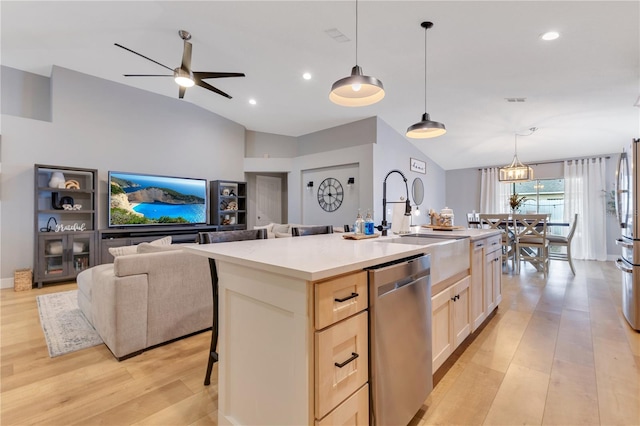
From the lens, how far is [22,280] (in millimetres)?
4012

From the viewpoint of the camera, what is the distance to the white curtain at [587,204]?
243 inches

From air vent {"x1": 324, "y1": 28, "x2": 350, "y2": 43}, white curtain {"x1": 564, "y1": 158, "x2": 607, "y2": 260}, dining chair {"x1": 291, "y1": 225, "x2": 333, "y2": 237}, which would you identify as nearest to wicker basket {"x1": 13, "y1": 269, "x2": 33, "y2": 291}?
dining chair {"x1": 291, "y1": 225, "x2": 333, "y2": 237}

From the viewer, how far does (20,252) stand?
426 cm

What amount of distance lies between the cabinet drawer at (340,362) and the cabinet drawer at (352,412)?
0.02 meters

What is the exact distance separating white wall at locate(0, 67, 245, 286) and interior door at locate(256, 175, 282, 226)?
1.14 metres

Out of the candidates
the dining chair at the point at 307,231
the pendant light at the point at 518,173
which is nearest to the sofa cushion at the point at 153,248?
the dining chair at the point at 307,231

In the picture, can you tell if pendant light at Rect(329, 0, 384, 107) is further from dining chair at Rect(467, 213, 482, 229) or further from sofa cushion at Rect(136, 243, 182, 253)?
dining chair at Rect(467, 213, 482, 229)

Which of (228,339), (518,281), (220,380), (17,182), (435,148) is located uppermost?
(435,148)

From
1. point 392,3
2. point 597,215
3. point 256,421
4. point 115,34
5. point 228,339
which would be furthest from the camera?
point 597,215

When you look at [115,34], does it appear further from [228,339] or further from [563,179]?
[563,179]

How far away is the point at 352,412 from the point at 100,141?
5.88 meters

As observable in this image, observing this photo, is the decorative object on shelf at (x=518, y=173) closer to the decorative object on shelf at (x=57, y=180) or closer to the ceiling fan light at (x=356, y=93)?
the ceiling fan light at (x=356, y=93)

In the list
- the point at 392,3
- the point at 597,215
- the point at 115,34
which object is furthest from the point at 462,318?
the point at 597,215

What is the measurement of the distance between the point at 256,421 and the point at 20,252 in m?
5.27
